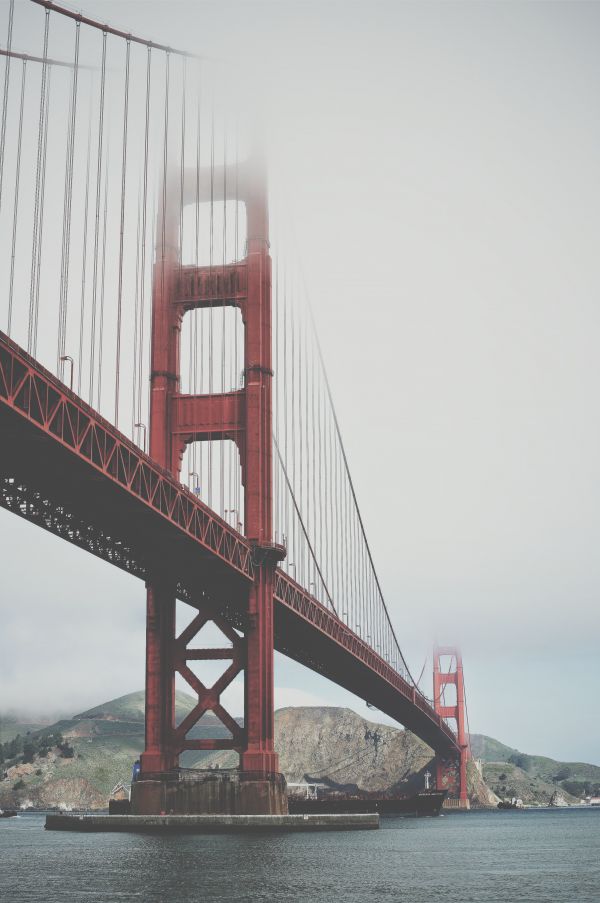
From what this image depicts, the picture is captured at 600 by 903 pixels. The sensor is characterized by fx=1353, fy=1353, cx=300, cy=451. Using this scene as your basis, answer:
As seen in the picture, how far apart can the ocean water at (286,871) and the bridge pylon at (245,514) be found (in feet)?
7.85

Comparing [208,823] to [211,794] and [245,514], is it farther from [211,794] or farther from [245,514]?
[245,514]

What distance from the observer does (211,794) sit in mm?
49562

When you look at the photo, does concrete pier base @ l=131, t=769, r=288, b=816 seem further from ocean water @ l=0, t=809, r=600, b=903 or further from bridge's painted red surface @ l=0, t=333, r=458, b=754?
bridge's painted red surface @ l=0, t=333, r=458, b=754

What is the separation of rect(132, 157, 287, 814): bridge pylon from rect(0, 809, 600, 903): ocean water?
7.85 ft

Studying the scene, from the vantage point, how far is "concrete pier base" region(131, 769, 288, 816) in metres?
49.3

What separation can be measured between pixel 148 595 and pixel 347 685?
115 feet

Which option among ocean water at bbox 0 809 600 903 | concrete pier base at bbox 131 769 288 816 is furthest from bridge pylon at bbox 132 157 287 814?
ocean water at bbox 0 809 600 903

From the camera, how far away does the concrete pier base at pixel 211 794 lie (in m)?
49.3

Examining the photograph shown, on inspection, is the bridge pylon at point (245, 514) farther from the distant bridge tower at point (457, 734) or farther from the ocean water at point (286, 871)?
the distant bridge tower at point (457, 734)

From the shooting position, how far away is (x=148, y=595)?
5166 cm

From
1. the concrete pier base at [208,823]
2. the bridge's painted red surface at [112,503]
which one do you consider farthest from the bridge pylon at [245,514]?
the bridge's painted red surface at [112,503]

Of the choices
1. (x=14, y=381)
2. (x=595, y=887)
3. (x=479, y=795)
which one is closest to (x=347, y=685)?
(x=595, y=887)

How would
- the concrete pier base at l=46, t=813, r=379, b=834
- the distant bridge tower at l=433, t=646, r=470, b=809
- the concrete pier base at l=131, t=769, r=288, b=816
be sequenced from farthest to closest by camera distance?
the distant bridge tower at l=433, t=646, r=470, b=809 → the concrete pier base at l=131, t=769, r=288, b=816 → the concrete pier base at l=46, t=813, r=379, b=834

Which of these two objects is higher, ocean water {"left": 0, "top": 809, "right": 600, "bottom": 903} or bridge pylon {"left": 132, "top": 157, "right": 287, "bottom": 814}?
bridge pylon {"left": 132, "top": 157, "right": 287, "bottom": 814}
